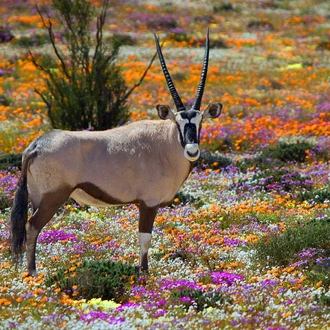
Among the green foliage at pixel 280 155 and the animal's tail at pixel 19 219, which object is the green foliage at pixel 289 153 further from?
the animal's tail at pixel 19 219

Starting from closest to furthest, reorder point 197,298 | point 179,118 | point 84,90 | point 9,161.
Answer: point 197,298, point 179,118, point 9,161, point 84,90

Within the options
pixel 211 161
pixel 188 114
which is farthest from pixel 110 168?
pixel 211 161

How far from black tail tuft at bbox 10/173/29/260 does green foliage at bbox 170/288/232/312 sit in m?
2.20

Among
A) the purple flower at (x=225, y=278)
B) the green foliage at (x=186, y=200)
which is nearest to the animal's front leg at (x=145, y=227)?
the purple flower at (x=225, y=278)

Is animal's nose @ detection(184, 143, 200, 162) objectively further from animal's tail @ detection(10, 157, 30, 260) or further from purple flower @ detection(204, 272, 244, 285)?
animal's tail @ detection(10, 157, 30, 260)

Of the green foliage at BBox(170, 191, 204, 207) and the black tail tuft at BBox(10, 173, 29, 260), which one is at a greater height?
the black tail tuft at BBox(10, 173, 29, 260)

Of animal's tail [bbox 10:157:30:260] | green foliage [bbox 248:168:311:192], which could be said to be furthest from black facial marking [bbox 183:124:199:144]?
green foliage [bbox 248:168:311:192]

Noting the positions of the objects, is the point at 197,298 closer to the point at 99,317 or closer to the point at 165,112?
the point at 99,317

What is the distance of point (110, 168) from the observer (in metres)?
9.44

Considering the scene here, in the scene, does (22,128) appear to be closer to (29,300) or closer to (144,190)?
(144,190)

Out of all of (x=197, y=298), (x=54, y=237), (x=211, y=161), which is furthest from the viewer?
(x=211, y=161)

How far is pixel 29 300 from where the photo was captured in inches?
311

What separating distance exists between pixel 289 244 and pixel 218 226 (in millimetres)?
2245

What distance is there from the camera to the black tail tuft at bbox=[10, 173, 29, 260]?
9359mm
